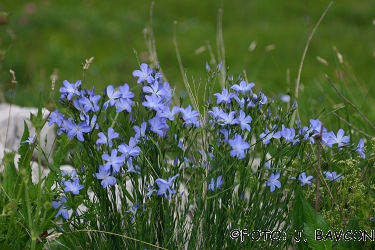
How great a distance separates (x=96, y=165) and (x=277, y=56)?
21.2ft

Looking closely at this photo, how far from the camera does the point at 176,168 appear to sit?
1.78m

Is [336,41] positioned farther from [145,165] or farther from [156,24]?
[145,165]

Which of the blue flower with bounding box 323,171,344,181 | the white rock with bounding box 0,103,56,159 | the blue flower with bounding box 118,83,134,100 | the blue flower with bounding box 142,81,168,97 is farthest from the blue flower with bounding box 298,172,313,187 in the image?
the white rock with bounding box 0,103,56,159

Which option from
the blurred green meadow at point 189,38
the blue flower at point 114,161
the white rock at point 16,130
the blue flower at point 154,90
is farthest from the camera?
the blurred green meadow at point 189,38

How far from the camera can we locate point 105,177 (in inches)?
67.6

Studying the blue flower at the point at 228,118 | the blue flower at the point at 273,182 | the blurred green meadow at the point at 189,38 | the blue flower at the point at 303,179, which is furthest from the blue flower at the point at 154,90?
the blurred green meadow at the point at 189,38

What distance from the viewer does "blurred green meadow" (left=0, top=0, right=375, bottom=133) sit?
7.00m

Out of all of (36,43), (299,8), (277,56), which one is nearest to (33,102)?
(36,43)

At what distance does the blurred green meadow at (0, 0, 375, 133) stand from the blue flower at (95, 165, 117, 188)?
3809 millimetres

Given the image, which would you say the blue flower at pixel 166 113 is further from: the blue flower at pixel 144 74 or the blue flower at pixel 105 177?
the blue flower at pixel 105 177

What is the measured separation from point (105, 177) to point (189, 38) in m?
6.92

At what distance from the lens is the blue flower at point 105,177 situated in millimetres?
1692

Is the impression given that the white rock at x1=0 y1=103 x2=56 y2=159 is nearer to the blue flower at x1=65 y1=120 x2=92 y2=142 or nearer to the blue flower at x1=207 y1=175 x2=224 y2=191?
the blue flower at x1=65 y1=120 x2=92 y2=142

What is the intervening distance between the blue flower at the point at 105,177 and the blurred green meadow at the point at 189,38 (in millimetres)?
3809
